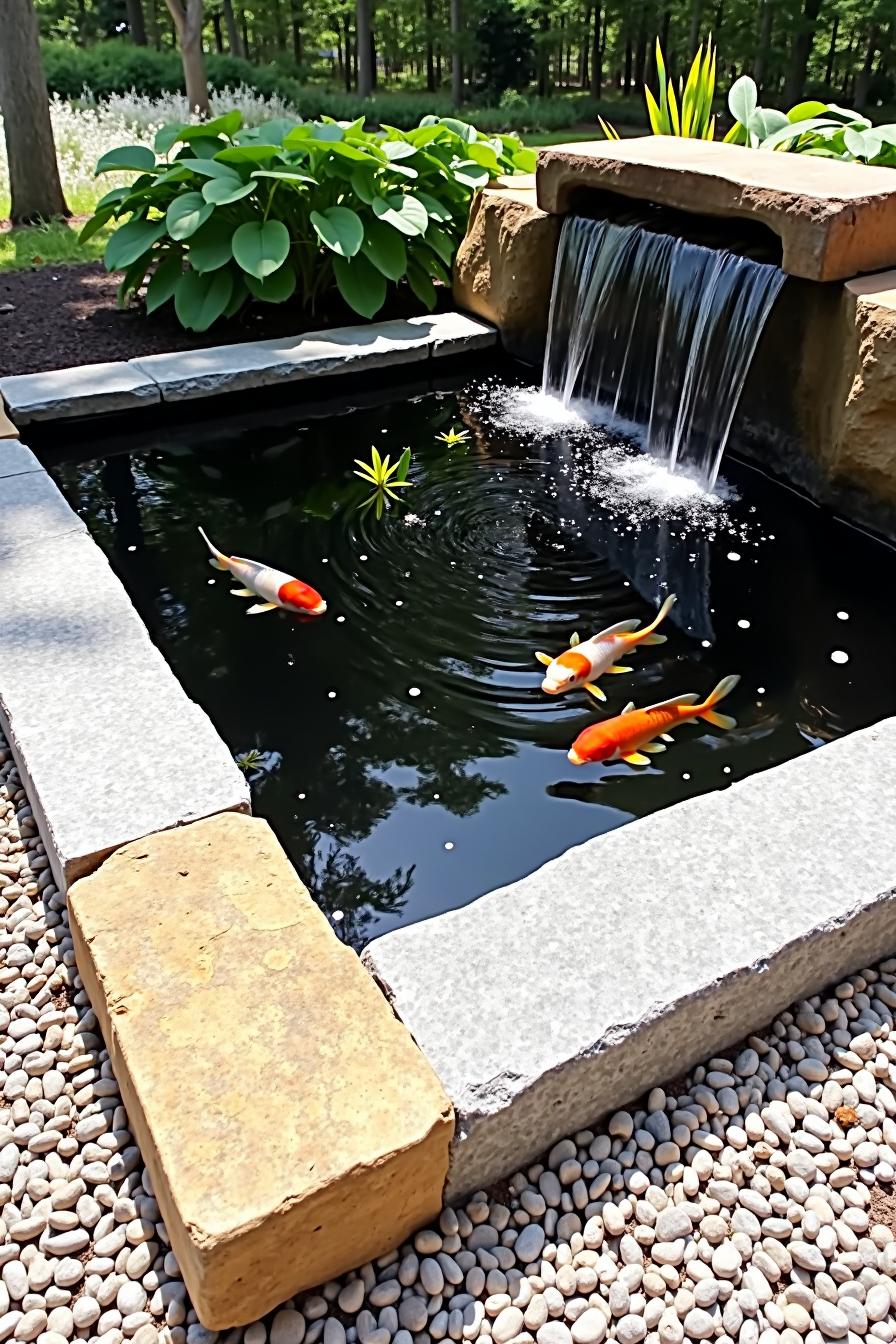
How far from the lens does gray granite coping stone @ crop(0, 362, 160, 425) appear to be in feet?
14.4

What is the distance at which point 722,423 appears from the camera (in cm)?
431

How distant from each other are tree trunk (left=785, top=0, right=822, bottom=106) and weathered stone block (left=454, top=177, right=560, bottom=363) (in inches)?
584

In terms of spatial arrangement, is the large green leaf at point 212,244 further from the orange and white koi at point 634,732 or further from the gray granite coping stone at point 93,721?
the orange and white koi at point 634,732

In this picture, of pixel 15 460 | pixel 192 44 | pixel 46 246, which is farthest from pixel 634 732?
pixel 192 44

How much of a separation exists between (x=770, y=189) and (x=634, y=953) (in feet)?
9.96

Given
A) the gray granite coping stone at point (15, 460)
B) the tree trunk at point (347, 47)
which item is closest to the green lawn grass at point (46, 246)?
the gray granite coping stone at point (15, 460)

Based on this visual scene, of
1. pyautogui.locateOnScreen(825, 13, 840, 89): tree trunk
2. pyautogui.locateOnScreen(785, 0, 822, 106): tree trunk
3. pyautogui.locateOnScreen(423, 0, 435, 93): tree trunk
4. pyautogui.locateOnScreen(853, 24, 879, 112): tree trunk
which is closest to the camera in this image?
pyautogui.locateOnScreen(785, 0, 822, 106): tree trunk

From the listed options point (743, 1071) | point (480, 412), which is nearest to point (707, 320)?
point (480, 412)

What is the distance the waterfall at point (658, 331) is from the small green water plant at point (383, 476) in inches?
45.7

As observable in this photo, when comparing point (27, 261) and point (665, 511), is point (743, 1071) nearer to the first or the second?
point (665, 511)

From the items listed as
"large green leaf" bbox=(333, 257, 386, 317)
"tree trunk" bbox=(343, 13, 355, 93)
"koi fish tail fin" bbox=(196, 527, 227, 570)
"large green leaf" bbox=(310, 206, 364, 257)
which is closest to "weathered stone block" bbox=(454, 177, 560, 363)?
"large green leaf" bbox=(333, 257, 386, 317)

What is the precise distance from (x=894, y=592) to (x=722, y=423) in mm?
1162

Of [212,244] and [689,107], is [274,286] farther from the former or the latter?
[689,107]

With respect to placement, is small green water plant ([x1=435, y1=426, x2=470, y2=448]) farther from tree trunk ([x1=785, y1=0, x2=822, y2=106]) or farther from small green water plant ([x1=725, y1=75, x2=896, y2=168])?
tree trunk ([x1=785, y1=0, x2=822, y2=106])
